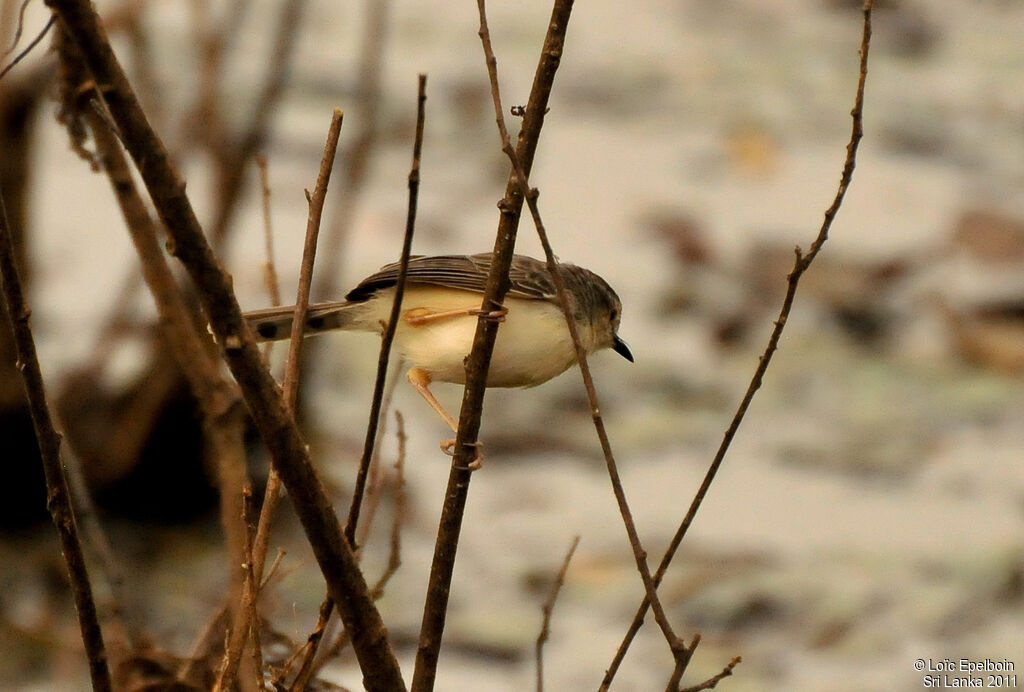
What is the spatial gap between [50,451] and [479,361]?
27.2 inches

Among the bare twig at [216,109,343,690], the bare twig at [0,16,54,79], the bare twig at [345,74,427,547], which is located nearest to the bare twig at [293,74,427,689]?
the bare twig at [345,74,427,547]

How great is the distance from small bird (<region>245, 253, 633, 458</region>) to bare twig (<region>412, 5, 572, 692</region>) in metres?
0.74

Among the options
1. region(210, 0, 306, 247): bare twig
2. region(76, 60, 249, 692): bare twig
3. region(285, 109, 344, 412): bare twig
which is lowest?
region(285, 109, 344, 412): bare twig

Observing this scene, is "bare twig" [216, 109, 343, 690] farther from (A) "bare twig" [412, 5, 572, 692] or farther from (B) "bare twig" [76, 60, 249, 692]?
(B) "bare twig" [76, 60, 249, 692]

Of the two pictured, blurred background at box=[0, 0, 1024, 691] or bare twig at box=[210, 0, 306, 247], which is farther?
blurred background at box=[0, 0, 1024, 691]

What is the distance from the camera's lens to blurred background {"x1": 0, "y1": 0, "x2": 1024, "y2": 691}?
5.45 metres

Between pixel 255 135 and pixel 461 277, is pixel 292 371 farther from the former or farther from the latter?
pixel 255 135

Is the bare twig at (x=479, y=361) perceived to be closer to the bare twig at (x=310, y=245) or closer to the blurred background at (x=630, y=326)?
the bare twig at (x=310, y=245)

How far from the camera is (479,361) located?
7.41ft

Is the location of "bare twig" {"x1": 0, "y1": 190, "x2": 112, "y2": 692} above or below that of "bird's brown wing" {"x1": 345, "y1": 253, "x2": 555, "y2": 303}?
below

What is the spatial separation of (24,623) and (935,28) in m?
7.98

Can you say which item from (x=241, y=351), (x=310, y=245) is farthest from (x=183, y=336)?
(x=241, y=351)

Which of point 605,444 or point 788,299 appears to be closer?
point 605,444

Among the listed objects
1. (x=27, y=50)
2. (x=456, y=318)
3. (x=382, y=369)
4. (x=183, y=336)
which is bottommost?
(x=382, y=369)
